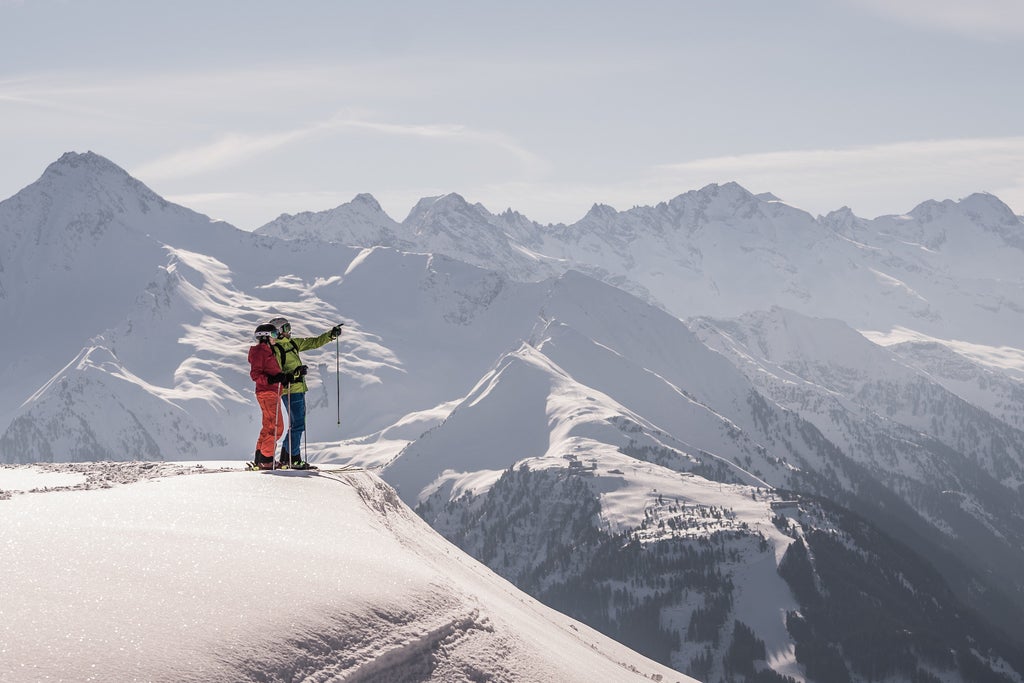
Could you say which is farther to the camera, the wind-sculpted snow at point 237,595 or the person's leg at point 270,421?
the person's leg at point 270,421

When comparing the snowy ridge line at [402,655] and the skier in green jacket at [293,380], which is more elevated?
the skier in green jacket at [293,380]

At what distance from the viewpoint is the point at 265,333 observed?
25734 millimetres

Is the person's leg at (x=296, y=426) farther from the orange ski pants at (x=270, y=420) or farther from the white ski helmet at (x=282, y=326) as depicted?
the white ski helmet at (x=282, y=326)

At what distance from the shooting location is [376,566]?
18500mm

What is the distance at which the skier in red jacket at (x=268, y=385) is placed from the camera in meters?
25.8

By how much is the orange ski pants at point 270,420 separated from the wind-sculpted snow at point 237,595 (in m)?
2.57

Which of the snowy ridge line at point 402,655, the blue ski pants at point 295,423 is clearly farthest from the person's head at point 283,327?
the snowy ridge line at point 402,655

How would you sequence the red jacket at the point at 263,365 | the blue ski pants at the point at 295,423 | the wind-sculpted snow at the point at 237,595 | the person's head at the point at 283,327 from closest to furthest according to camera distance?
the wind-sculpted snow at the point at 237,595
the red jacket at the point at 263,365
the person's head at the point at 283,327
the blue ski pants at the point at 295,423

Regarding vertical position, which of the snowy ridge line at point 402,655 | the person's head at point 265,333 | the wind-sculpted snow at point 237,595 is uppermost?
the person's head at point 265,333

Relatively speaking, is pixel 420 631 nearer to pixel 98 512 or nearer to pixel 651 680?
pixel 98 512

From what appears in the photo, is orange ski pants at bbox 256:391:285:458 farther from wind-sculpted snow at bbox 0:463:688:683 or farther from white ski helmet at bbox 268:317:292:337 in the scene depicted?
wind-sculpted snow at bbox 0:463:688:683

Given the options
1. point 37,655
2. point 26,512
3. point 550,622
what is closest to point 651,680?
point 550,622

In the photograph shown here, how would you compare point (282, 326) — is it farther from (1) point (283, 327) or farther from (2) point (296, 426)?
(2) point (296, 426)

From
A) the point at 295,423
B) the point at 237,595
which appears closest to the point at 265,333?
the point at 295,423
